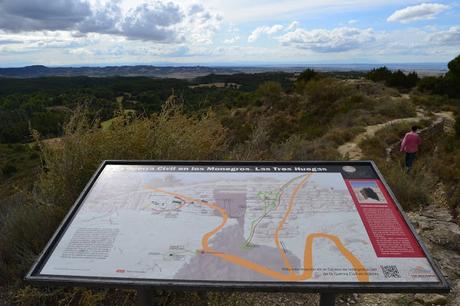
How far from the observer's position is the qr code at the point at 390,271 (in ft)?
6.29

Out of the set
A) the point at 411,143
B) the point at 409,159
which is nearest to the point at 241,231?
the point at 411,143

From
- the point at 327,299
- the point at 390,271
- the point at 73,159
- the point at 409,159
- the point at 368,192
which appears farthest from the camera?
the point at 409,159

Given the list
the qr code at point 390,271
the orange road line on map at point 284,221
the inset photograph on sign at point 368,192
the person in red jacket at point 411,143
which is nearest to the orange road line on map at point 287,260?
the orange road line on map at point 284,221

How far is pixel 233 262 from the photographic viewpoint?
6.63 ft

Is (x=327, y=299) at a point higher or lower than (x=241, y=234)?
lower

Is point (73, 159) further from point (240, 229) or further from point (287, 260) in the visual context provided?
point (287, 260)

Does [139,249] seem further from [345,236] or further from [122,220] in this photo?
[345,236]

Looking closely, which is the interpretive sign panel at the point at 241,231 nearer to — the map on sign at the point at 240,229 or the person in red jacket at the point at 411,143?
the map on sign at the point at 240,229

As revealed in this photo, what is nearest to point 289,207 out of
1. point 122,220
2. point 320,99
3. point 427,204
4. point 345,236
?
point 345,236

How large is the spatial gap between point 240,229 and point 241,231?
2cm

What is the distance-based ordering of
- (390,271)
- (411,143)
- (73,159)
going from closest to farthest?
(390,271) → (73,159) → (411,143)

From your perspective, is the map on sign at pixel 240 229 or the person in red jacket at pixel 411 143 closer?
the map on sign at pixel 240 229

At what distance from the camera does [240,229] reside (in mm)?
2252

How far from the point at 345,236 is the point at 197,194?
41.3 inches
